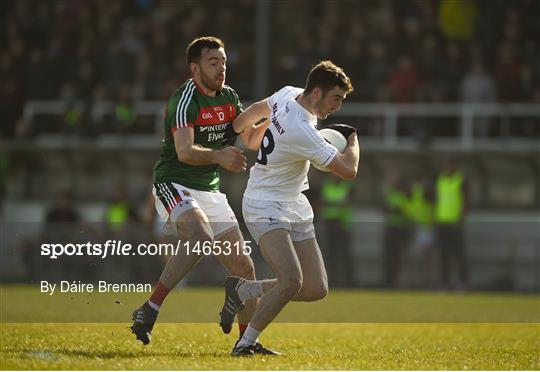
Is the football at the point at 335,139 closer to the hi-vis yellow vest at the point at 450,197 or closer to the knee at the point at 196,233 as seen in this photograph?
the knee at the point at 196,233

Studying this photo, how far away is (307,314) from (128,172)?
32.9 ft

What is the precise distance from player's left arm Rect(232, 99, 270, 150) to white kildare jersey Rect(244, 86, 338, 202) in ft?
0.43

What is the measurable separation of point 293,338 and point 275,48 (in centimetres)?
1398

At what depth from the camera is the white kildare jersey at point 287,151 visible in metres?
8.84

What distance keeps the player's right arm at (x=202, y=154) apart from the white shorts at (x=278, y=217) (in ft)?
1.03

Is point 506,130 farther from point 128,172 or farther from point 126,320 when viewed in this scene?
point 126,320

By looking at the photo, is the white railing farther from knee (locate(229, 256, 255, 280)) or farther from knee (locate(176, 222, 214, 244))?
knee (locate(176, 222, 214, 244))

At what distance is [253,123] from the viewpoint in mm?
9398

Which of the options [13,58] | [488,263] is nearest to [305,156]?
[488,263]

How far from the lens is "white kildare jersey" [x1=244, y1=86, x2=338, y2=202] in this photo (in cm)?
884

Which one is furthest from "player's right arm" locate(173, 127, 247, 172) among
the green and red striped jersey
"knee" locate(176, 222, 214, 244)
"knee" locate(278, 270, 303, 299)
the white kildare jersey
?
"knee" locate(278, 270, 303, 299)

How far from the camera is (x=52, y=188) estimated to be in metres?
23.7

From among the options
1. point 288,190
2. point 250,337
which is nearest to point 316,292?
point 250,337

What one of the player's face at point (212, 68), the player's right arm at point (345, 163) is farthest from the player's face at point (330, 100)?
the player's face at point (212, 68)
